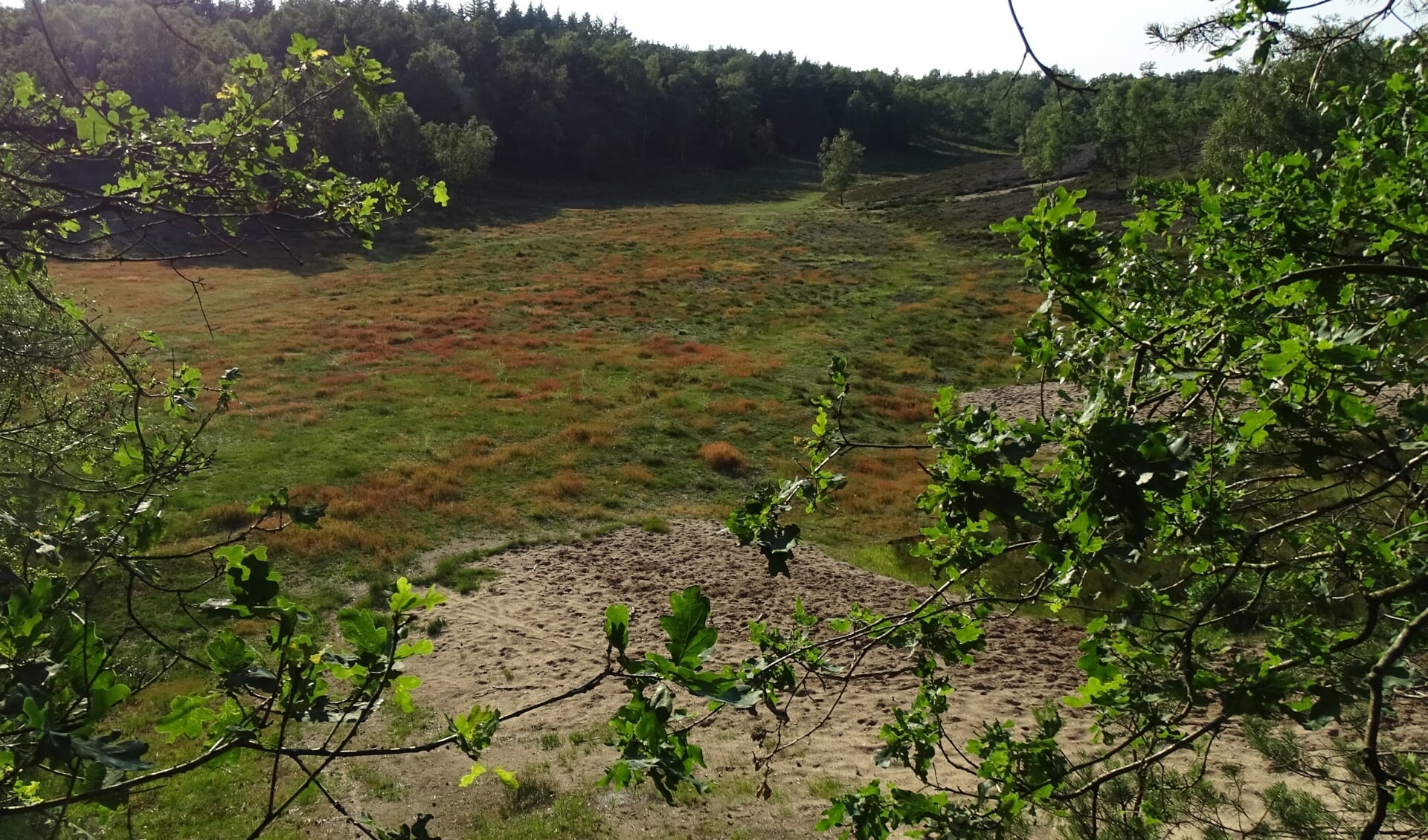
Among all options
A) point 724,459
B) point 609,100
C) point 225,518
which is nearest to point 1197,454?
point 225,518

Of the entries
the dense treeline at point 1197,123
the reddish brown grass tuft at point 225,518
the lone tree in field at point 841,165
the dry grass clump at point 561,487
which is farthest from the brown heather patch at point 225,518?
the lone tree in field at point 841,165

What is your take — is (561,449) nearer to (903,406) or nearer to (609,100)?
(903,406)

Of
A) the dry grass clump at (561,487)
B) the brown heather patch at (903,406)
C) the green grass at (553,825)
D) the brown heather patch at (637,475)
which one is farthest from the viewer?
the brown heather patch at (903,406)

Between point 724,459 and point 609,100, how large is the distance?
80.6 m

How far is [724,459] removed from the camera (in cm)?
1917

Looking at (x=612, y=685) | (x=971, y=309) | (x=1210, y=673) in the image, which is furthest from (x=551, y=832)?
(x=971, y=309)

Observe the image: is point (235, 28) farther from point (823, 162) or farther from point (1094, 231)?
point (1094, 231)

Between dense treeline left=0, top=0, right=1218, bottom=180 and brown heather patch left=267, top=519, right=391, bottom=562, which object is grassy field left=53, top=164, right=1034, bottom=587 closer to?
brown heather patch left=267, top=519, right=391, bottom=562

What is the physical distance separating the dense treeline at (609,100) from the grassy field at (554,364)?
339 inches

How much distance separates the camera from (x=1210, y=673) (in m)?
2.13

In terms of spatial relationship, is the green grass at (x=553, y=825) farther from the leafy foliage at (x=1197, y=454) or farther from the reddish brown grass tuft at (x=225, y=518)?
the reddish brown grass tuft at (x=225, y=518)

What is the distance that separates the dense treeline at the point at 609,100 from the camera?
112ft

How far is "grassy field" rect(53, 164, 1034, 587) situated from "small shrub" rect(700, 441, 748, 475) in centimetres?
7

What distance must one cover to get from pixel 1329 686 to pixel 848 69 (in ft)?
484
